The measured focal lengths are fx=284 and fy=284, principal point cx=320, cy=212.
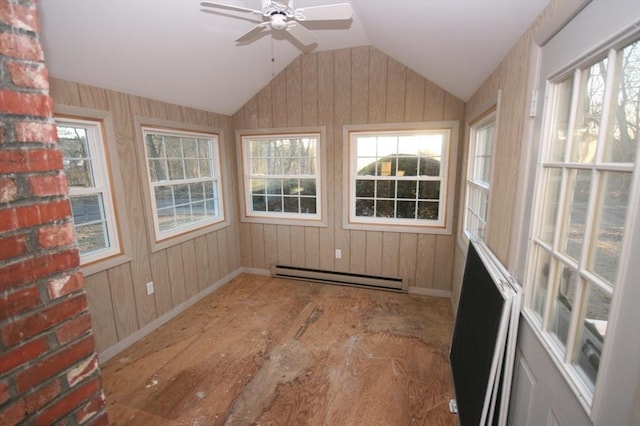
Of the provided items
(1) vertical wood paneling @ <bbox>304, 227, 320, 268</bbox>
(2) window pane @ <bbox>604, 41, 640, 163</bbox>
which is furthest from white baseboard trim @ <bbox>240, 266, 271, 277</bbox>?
(2) window pane @ <bbox>604, 41, 640, 163</bbox>

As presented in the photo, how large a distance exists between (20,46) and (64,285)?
23.2 inches

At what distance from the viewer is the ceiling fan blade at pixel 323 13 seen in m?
1.70

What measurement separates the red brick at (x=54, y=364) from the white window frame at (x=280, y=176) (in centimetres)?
306

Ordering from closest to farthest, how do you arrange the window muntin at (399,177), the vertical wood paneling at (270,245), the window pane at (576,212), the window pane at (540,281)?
the window pane at (576,212) < the window pane at (540,281) < the window muntin at (399,177) < the vertical wood paneling at (270,245)

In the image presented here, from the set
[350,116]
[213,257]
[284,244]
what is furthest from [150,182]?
[350,116]

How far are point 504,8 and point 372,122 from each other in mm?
2029

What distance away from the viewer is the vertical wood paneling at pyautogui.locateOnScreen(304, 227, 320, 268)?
386 cm

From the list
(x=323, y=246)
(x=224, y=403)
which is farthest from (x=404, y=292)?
(x=224, y=403)

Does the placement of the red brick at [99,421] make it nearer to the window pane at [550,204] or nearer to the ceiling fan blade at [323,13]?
the window pane at [550,204]

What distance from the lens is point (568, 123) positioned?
1.10 m

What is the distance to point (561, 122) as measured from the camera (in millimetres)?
1168

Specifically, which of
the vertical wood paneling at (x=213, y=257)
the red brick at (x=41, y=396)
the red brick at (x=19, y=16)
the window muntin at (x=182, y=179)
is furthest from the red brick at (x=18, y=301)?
the vertical wood paneling at (x=213, y=257)

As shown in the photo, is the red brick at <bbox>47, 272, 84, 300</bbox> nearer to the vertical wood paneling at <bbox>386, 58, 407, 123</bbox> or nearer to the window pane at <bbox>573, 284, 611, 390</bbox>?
the window pane at <bbox>573, 284, 611, 390</bbox>

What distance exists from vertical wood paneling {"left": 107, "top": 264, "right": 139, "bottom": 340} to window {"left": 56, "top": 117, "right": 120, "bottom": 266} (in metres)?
0.19
